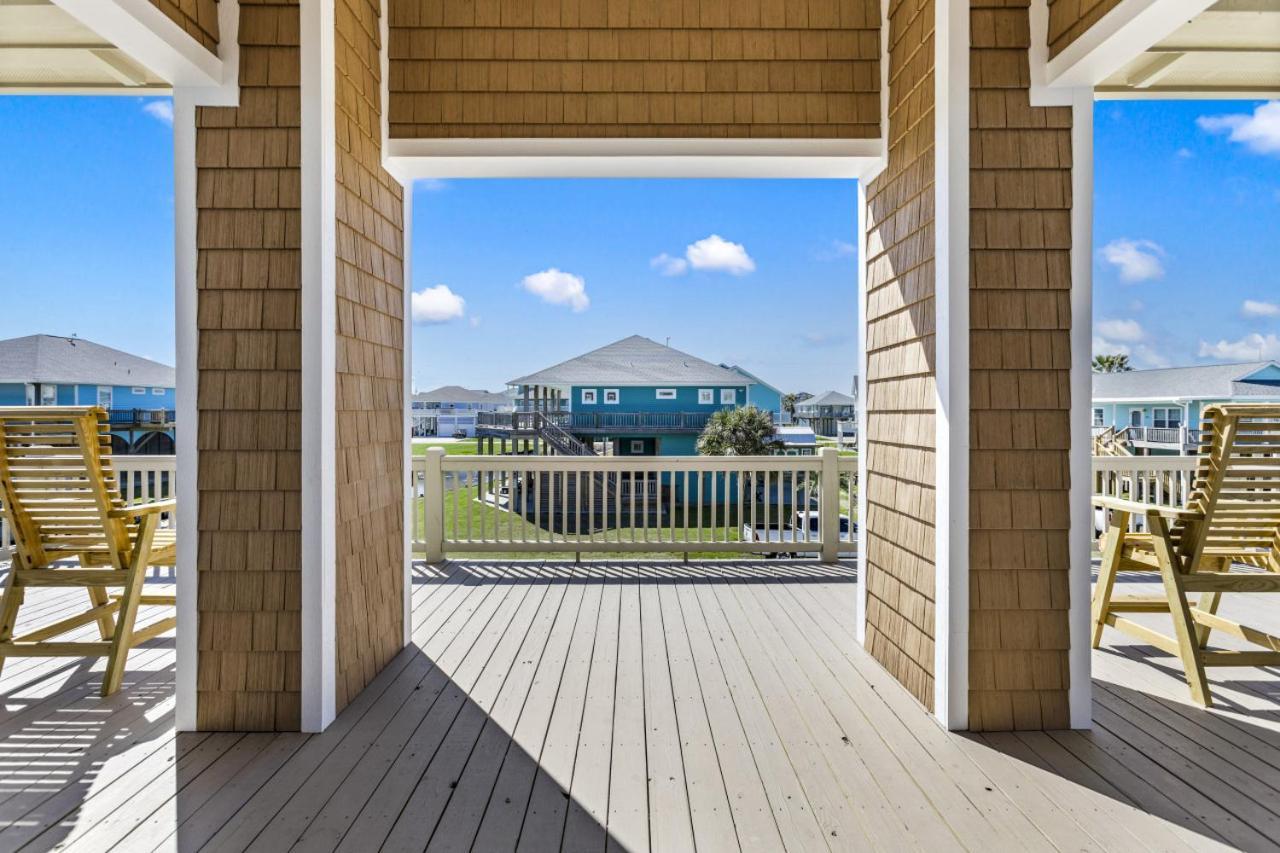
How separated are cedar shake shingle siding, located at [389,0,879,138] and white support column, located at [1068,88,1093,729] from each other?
3.25 ft

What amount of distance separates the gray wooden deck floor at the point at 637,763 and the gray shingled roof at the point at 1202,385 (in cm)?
541

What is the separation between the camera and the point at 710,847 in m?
1.73

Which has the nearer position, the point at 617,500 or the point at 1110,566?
the point at 1110,566

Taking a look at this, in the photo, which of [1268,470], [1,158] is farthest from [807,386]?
[1,158]

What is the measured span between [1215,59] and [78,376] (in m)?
9.15

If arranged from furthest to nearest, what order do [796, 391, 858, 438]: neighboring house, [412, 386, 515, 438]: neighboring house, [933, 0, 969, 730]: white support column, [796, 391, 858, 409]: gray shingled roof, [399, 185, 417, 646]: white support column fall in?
[796, 391, 858, 409]: gray shingled roof
[412, 386, 515, 438]: neighboring house
[796, 391, 858, 438]: neighboring house
[399, 185, 417, 646]: white support column
[933, 0, 969, 730]: white support column

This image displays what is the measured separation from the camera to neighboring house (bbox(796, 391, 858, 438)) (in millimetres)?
10039

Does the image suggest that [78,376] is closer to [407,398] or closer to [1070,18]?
[407,398]

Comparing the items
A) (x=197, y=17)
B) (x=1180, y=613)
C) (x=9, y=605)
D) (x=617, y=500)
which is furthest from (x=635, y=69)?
(x=9, y=605)

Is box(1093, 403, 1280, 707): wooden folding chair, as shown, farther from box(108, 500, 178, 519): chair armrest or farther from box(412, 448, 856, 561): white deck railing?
box(108, 500, 178, 519): chair armrest

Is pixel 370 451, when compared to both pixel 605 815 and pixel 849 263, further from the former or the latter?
pixel 849 263

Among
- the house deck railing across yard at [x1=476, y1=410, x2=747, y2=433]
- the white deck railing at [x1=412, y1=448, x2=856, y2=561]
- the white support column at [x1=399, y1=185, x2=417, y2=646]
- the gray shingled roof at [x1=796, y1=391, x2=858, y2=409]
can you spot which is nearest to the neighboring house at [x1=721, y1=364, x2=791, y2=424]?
the gray shingled roof at [x1=796, y1=391, x2=858, y2=409]

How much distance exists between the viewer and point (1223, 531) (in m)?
2.78

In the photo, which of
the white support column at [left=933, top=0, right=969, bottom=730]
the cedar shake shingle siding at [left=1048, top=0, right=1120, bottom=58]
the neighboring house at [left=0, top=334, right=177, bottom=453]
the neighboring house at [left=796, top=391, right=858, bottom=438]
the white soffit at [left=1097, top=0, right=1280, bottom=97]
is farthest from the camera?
the neighboring house at [left=796, top=391, right=858, bottom=438]
